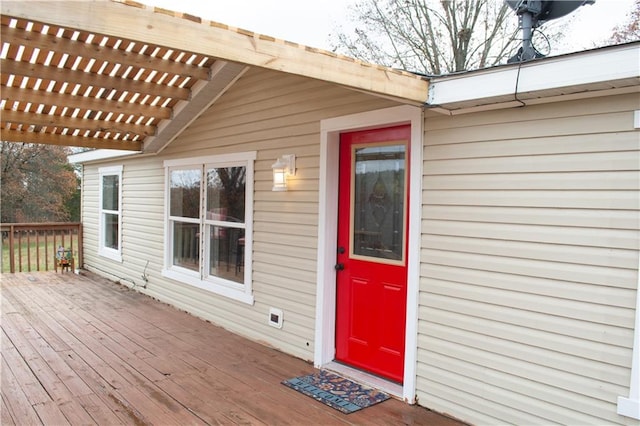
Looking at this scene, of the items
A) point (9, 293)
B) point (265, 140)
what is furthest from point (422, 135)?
point (9, 293)

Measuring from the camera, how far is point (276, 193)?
177 inches

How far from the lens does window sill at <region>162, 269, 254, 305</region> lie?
15.8 ft

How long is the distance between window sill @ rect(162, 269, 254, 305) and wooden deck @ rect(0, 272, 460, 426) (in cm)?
39

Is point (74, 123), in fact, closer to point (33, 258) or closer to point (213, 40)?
point (213, 40)

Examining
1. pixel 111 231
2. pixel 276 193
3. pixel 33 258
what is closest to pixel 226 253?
pixel 276 193

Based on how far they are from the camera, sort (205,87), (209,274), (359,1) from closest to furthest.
→ 1. (205,87)
2. (209,274)
3. (359,1)

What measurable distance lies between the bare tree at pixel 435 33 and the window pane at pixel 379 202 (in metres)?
6.42

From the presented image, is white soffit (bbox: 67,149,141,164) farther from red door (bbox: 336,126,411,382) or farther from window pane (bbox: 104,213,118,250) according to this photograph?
red door (bbox: 336,126,411,382)

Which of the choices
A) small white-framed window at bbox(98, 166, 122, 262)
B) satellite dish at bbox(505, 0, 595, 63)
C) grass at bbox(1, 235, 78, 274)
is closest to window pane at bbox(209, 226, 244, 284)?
small white-framed window at bbox(98, 166, 122, 262)

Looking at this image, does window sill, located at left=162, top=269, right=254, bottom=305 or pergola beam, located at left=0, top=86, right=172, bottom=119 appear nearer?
pergola beam, located at left=0, top=86, right=172, bottom=119

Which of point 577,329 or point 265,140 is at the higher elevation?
point 265,140

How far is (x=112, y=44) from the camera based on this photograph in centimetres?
374

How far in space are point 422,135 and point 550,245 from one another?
1.10m

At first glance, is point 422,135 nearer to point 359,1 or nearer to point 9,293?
point 9,293
